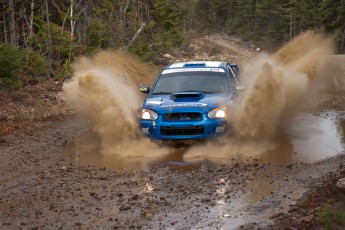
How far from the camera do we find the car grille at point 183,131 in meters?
10.6

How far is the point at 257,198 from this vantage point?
7.41 metres

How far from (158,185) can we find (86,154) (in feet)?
10.5

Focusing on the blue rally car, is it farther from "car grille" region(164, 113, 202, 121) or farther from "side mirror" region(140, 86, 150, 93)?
"side mirror" region(140, 86, 150, 93)

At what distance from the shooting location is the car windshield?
11.8 metres

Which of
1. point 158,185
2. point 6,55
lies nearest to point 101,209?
point 158,185

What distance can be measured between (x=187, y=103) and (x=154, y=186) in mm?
3007

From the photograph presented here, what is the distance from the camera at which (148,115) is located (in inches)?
428

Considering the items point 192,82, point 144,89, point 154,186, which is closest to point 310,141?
point 192,82

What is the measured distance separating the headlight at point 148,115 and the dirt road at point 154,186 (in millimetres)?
878

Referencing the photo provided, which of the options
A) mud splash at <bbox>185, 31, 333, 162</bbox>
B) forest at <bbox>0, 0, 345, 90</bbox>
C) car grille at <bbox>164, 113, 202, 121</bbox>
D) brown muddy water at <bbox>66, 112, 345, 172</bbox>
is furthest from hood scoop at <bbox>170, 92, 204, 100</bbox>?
forest at <bbox>0, 0, 345, 90</bbox>

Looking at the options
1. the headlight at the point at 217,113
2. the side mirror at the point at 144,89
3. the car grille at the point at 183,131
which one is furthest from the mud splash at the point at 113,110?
the headlight at the point at 217,113

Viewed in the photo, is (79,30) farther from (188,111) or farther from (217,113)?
(217,113)

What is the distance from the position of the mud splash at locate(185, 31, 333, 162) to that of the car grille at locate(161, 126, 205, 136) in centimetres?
37

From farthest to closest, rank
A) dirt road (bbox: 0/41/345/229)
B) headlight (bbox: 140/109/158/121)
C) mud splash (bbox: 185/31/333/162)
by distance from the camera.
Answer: headlight (bbox: 140/109/158/121) < mud splash (bbox: 185/31/333/162) < dirt road (bbox: 0/41/345/229)
